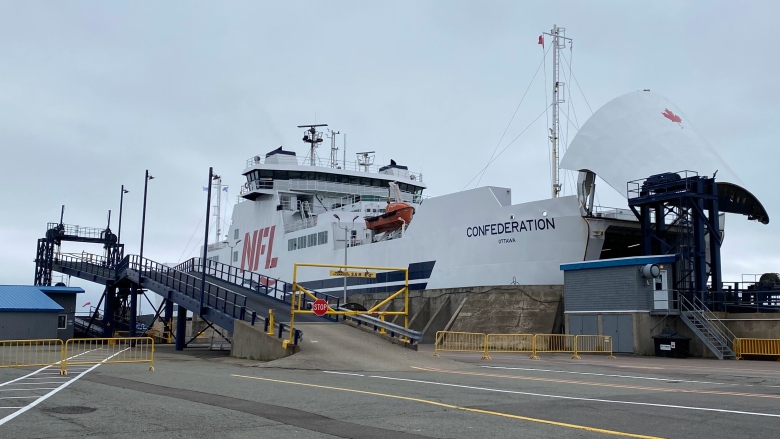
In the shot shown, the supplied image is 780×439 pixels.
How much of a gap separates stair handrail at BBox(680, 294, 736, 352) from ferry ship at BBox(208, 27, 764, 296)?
4.79m

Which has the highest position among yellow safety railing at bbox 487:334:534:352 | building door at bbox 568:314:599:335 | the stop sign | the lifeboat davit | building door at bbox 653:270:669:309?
the lifeboat davit

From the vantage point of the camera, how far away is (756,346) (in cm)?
2422

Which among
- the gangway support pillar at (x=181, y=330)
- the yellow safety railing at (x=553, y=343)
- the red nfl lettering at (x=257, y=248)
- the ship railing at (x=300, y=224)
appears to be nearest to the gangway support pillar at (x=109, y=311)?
the gangway support pillar at (x=181, y=330)

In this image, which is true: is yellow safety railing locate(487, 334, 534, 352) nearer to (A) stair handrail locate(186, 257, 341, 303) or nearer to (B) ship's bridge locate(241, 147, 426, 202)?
(A) stair handrail locate(186, 257, 341, 303)

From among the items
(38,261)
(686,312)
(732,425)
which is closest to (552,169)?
(686,312)

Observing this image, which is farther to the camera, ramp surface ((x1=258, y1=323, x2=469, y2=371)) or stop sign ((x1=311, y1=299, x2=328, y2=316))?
stop sign ((x1=311, y1=299, x2=328, y2=316))

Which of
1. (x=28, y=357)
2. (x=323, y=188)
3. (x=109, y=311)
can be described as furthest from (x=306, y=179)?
(x=28, y=357)

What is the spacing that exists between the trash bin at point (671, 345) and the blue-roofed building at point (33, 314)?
95.0 ft

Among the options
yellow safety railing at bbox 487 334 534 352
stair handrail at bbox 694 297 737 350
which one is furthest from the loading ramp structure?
stair handrail at bbox 694 297 737 350

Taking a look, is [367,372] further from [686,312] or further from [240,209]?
[240,209]

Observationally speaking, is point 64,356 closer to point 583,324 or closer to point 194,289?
point 194,289

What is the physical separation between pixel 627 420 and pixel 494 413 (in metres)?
1.74

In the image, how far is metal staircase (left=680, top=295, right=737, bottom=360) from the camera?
2442 cm

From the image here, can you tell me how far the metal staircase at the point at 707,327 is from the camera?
24.4 metres
